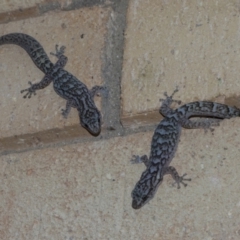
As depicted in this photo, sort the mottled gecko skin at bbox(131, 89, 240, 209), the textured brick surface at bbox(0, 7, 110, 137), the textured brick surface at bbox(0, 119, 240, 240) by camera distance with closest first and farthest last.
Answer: the textured brick surface at bbox(0, 119, 240, 240) → the mottled gecko skin at bbox(131, 89, 240, 209) → the textured brick surface at bbox(0, 7, 110, 137)

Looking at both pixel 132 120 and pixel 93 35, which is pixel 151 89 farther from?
pixel 93 35

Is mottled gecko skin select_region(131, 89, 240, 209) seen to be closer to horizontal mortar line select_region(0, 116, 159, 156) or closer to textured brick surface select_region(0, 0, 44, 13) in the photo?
horizontal mortar line select_region(0, 116, 159, 156)

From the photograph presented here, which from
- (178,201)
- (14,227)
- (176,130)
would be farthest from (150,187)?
(14,227)

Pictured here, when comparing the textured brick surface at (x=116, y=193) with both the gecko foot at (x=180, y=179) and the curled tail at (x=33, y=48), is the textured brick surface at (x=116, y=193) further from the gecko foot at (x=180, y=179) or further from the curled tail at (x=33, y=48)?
the curled tail at (x=33, y=48)

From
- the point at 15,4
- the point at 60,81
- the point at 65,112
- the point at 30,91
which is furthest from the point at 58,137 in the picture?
the point at 15,4

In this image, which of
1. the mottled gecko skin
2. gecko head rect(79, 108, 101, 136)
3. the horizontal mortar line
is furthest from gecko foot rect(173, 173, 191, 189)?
gecko head rect(79, 108, 101, 136)

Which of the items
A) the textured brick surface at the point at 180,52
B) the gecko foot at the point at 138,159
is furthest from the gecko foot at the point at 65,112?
the gecko foot at the point at 138,159

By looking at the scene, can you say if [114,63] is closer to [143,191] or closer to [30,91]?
[30,91]
